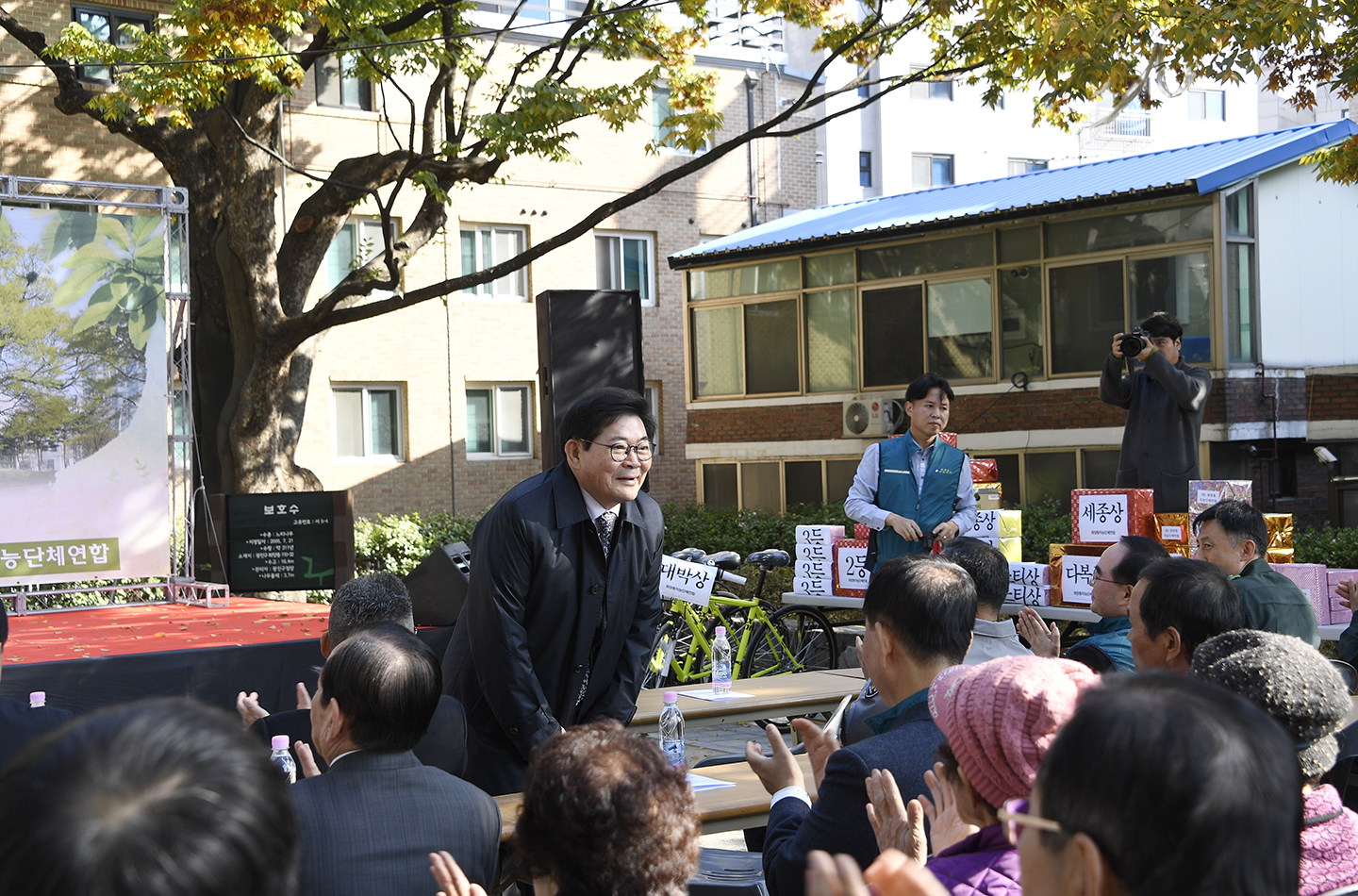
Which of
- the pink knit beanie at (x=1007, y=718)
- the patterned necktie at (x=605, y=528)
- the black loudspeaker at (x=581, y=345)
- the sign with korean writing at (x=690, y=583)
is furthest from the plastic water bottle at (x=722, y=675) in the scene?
the black loudspeaker at (x=581, y=345)

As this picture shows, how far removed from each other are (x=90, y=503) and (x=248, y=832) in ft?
37.2

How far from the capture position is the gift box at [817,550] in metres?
10.5

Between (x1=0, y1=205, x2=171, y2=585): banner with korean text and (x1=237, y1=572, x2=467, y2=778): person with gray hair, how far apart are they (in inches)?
310

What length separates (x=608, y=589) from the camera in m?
4.08

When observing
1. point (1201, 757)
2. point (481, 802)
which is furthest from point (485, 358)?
point (1201, 757)

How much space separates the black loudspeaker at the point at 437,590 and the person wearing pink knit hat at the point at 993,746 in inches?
217

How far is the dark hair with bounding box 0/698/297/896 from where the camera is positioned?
0.98 meters

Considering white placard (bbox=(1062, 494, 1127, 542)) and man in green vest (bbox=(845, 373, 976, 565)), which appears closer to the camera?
man in green vest (bbox=(845, 373, 976, 565))

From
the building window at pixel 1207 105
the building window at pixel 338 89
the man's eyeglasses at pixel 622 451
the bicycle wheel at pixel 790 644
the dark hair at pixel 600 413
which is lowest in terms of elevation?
the bicycle wheel at pixel 790 644

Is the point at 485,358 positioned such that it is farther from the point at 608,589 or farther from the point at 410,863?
the point at 410,863

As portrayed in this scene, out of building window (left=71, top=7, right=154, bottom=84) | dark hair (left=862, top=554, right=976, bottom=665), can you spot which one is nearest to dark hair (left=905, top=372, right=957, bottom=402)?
dark hair (left=862, top=554, right=976, bottom=665)

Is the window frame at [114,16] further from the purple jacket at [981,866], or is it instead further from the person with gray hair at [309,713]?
the purple jacket at [981,866]

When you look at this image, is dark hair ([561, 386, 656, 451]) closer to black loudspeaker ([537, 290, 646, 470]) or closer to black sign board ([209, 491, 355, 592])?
black loudspeaker ([537, 290, 646, 470])

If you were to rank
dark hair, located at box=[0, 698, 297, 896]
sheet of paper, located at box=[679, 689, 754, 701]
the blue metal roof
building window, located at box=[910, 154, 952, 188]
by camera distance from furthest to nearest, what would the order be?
building window, located at box=[910, 154, 952, 188] → the blue metal roof → sheet of paper, located at box=[679, 689, 754, 701] → dark hair, located at box=[0, 698, 297, 896]
